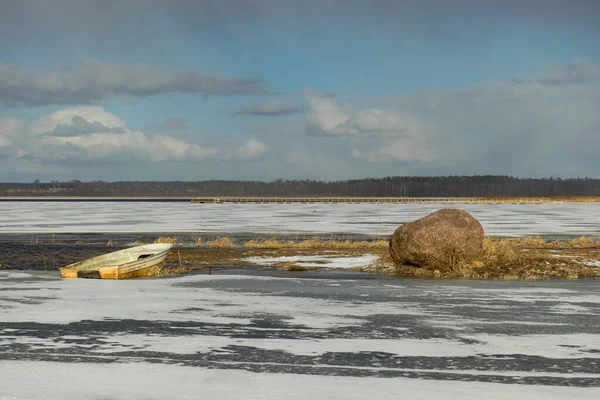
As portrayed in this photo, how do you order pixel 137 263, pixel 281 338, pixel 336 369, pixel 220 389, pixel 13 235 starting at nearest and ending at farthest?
pixel 220 389, pixel 336 369, pixel 281 338, pixel 137 263, pixel 13 235

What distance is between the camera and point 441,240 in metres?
22.5

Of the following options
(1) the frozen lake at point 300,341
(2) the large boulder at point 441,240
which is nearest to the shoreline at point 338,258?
(2) the large boulder at point 441,240

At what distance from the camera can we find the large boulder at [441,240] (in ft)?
74.1

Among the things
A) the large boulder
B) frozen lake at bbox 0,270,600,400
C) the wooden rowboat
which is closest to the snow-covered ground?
the large boulder

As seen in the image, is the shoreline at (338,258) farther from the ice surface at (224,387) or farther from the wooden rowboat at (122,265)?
the ice surface at (224,387)

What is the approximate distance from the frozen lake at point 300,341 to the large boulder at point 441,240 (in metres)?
2.75

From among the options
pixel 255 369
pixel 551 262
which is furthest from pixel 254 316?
pixel 551 262

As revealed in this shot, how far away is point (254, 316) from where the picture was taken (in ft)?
48.9

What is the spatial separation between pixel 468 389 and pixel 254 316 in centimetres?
637

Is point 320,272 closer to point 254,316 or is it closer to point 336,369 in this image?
point 254,316

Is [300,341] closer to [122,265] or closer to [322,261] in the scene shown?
[122,265]

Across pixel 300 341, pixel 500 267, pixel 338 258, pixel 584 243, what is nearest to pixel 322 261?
pixel 338 258

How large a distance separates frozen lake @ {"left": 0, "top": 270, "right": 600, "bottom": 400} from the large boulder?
2745 millimetres

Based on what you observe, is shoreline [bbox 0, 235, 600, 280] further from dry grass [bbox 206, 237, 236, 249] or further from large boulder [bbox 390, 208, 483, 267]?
large boulder [bbox 390, 208, 483, 267]
